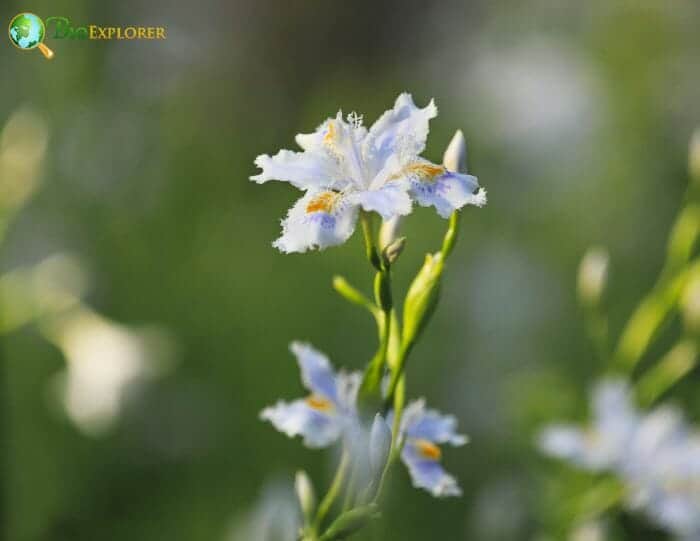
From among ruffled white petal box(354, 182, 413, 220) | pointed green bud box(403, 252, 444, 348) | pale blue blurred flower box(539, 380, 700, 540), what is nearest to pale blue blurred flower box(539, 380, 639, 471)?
pale blue blurred flower box(539, 380, 700, 540)

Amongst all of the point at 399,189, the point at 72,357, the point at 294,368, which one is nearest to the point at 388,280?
the point at 399,189

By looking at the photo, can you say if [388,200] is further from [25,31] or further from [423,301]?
[25,31]

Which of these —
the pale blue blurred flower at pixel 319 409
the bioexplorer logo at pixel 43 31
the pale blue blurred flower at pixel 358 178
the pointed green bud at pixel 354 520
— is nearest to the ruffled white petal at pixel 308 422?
the pale blue blurred flower at pixel 319 409

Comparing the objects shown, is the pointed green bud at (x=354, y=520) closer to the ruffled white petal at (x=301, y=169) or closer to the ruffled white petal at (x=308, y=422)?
the ruffled white petal at (x=308, y=422)

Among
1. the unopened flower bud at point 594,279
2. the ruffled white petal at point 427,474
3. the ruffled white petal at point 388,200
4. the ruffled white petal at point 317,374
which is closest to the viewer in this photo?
the ruffled white petal at point 388,200

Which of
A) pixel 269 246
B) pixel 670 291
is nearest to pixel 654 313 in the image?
pixel 670 291

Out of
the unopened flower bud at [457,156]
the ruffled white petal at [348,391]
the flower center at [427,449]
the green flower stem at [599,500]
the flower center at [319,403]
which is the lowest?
the flower center at [427,449]
